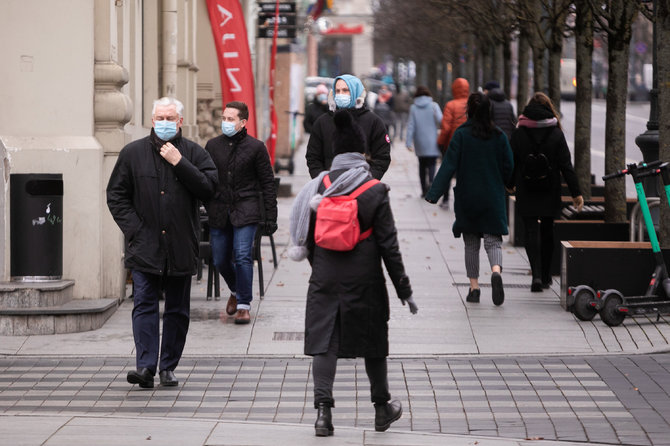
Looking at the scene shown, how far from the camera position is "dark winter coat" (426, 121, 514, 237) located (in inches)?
465

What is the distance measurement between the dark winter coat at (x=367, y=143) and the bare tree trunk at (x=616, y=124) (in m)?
3.50

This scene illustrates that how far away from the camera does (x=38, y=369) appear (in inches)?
354

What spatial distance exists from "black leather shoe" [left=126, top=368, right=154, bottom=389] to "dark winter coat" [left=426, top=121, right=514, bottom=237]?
13.9 ft

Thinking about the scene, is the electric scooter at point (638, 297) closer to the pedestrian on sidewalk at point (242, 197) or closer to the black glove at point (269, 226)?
the black glove at point (269, 226)

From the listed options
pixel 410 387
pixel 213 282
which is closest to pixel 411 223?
pixel 213 282

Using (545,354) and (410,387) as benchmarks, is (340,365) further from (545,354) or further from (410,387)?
(545,354)

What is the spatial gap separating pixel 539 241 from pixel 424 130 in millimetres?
9814

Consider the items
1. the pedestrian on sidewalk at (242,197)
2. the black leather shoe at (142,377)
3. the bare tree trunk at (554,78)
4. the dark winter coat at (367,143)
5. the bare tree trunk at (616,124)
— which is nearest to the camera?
the black leather shoe at (142,377)

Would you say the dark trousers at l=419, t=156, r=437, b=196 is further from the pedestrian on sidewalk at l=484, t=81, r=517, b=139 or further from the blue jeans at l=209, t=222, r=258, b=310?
the blue jeans at l=209, t=222, r=258, b=310

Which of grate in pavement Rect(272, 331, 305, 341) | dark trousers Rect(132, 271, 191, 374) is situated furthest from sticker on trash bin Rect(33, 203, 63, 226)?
dark trousers Rect(132, 271, 191, 374)

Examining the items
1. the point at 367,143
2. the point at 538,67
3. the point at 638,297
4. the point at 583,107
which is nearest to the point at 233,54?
the point at 583,107

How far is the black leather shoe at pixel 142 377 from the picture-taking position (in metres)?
8.23

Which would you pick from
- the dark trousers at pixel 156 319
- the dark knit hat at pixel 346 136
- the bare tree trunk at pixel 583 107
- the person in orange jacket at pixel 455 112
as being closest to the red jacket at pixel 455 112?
the person in orange jacket at pixel 455 112

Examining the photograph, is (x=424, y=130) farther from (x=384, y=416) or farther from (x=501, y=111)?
(x=384, y=416)
